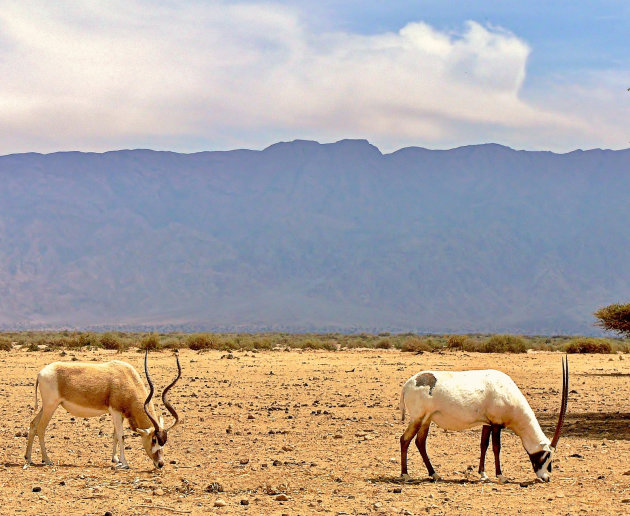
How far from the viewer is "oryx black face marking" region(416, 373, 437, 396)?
39.6ft

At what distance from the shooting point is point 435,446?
15.2 metres

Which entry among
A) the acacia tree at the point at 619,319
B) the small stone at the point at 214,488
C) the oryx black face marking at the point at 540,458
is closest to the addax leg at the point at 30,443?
the small stone at the point at 214,488

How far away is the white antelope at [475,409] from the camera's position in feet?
39.3

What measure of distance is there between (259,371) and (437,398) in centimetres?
1983

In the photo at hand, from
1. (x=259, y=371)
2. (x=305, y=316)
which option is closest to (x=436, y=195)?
(x=305, y=316)

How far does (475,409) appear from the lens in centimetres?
1199

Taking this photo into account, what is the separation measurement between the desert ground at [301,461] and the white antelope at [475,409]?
1.41ft

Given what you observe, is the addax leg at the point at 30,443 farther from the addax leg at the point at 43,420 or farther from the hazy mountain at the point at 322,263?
the hazy mountain at the point at 322,263

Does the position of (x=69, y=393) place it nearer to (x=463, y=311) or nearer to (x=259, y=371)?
(x=259, y=371)

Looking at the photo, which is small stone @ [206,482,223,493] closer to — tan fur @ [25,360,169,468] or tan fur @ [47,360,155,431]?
tan fur @ [25,360,169,468]

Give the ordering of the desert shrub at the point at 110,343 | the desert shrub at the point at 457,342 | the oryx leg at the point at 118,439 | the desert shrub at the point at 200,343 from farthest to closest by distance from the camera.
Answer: the desert shrub at the point at 457,342
the desert shrub at the point at 200,343
the desert shrub at the point at 110,343
the oryx leg at the point at 118,439

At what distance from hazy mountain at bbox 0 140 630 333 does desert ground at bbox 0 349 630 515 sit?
12108 cm

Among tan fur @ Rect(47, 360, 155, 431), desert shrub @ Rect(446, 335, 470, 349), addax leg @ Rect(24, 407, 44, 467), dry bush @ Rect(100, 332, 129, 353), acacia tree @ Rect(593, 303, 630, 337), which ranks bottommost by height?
addax leg @ Rect(24, 407, 44, 467)

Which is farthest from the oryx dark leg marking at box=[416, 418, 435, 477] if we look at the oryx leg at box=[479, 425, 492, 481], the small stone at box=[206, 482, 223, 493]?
the small stone at box=[206, 482, 223, 493]
